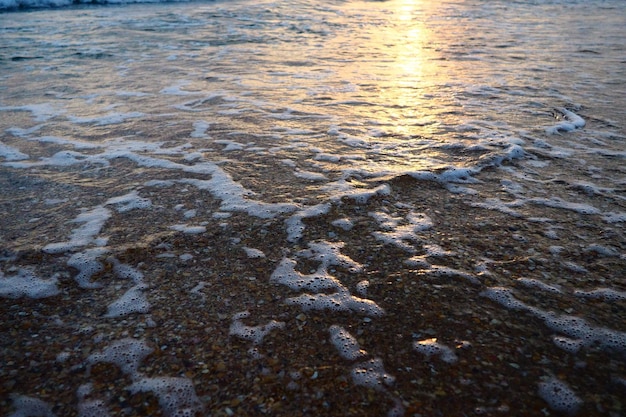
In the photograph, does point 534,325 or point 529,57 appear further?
point 529,57

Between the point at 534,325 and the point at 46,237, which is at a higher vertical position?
the point at 46,237

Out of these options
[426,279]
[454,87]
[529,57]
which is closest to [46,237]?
[426,279]

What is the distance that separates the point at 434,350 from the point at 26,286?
1.86 meters

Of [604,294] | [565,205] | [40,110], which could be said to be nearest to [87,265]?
[604,294]

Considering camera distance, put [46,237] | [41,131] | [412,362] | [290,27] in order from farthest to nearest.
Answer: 1. [290,27]
2. [41,131]
3. [46,237]
4. [412,362]

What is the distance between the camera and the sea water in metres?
1.72

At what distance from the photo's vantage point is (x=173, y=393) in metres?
1.68

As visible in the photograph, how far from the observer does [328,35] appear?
940 centimetres

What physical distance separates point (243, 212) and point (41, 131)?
2536 millimetres

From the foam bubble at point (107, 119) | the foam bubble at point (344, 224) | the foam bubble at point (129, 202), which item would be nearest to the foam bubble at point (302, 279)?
the foam bubble at point (344, 224)

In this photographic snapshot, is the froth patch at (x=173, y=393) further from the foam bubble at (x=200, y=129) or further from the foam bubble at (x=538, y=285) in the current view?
the foam bubble at (x=200, y=129)

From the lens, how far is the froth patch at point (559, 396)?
5.25ft

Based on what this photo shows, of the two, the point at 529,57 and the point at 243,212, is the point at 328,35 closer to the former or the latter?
the point at 529,57

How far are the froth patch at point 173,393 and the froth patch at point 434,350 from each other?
2.78 ft
